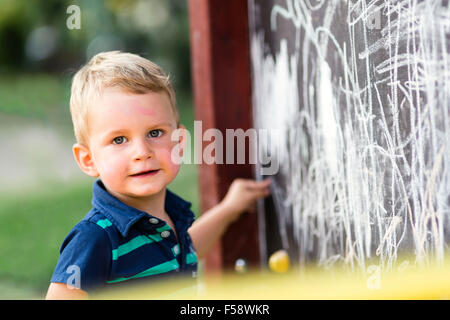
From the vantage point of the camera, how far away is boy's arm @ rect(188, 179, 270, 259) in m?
2.04

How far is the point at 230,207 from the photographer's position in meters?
2.20

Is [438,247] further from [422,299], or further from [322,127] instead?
[322,127]

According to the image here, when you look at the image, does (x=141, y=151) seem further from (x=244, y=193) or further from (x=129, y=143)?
(x=244, y=193)

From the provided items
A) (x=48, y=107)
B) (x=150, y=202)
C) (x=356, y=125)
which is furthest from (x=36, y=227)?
(x=356, y=125)

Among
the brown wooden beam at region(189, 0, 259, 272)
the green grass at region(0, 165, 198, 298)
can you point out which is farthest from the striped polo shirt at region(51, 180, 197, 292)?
the green grass at region(0, 165, 198, 298)

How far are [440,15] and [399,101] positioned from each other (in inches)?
8.3

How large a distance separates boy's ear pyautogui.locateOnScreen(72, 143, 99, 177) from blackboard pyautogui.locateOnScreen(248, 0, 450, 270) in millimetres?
595

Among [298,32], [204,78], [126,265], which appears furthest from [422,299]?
[204,78]

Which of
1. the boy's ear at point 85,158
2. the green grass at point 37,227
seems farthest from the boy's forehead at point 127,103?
Answer: the green grass at point 37,227

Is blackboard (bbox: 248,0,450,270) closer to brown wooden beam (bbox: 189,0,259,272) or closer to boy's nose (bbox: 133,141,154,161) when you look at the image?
brown wooden beam (bbox: 189,0,259,272)

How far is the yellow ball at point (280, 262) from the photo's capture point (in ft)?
6.95

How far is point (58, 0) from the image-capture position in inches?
362

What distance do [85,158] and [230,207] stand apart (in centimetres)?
83

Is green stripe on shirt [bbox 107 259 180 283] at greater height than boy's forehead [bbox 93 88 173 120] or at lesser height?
lesser
